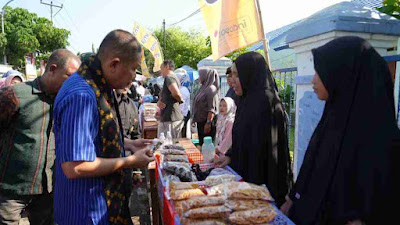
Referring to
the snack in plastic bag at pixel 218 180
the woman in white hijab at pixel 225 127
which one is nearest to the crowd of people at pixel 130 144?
the snack in plastic bag at pixel 218 180

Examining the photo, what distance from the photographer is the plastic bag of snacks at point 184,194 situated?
5.34 feet

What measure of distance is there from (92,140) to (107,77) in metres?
0.40

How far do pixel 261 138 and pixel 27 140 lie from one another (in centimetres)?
199

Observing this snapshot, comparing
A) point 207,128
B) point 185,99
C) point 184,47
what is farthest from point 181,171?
point 184,47

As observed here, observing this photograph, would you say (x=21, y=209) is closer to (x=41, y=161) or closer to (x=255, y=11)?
(x=41, y=161)

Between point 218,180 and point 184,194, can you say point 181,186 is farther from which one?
point 218,180

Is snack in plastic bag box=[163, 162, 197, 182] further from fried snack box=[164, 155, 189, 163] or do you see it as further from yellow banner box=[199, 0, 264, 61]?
yellow banner box=[199, 0, 264, 61]

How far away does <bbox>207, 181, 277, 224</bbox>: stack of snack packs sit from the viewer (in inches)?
55.3

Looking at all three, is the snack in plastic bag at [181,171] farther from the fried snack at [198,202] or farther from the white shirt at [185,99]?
the white shirt at [185,99]

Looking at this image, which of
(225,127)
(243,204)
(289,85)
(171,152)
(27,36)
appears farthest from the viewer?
(27,36)

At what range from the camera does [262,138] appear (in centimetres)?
247

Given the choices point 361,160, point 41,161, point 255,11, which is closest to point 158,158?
point 41,161

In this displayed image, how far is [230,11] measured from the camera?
3744mm

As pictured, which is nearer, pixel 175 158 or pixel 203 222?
pixel 203 222
